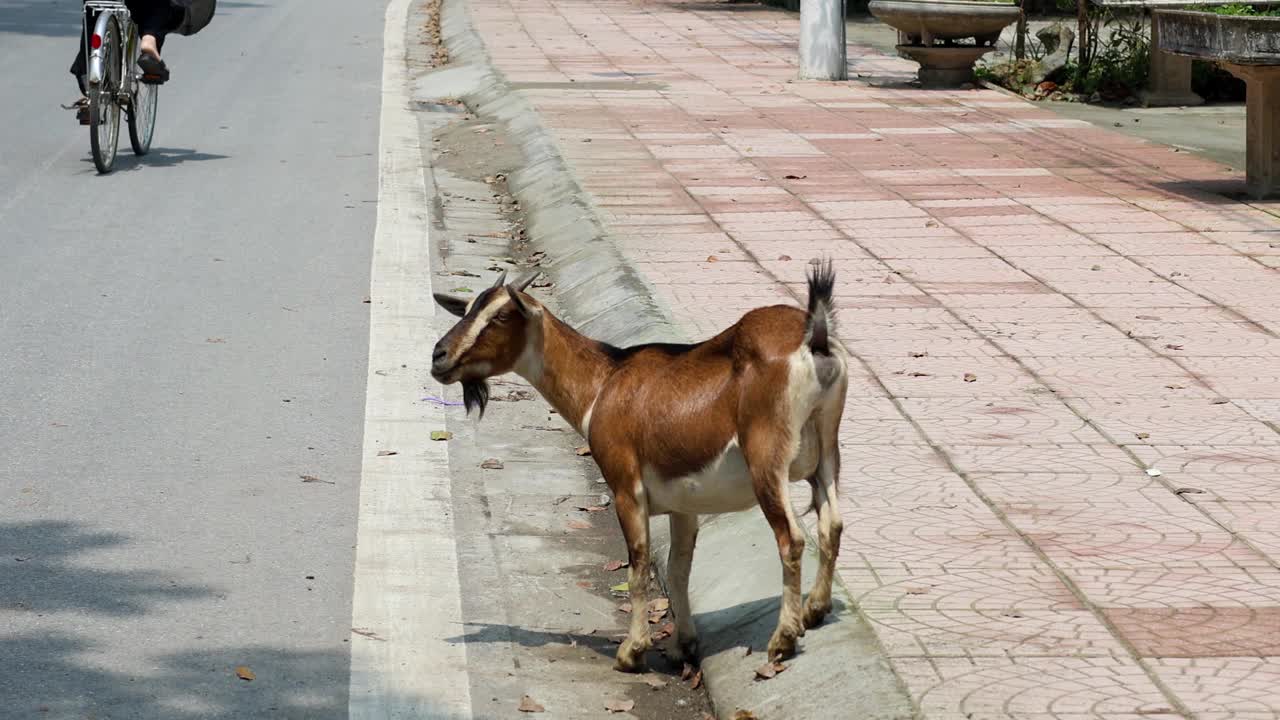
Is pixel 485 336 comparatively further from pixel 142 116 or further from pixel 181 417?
pixel 142 116

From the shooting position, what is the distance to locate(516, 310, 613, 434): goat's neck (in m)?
5.02

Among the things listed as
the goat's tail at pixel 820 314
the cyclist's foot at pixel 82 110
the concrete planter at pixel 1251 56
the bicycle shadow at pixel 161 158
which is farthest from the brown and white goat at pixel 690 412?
the bicycle shadow at pixel 161 158

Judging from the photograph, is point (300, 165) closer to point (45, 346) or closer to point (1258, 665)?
point (45, 346)

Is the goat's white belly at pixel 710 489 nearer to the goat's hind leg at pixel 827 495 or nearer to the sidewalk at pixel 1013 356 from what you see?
the goat's hind leg at pixel 827 495

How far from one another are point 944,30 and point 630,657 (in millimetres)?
14470

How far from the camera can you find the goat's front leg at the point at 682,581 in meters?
5.00

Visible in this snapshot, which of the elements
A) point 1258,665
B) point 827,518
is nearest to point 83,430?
point 827,518

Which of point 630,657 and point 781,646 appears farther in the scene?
point 630,657

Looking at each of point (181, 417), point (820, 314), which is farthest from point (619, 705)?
point (181, 417)

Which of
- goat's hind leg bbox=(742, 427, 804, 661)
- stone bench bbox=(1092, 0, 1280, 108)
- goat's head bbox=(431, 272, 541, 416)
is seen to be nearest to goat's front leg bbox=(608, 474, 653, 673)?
goat's hind leg bbox=(742, 427, 804, 661)

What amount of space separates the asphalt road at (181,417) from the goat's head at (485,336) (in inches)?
35.7

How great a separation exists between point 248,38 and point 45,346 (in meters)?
15.0

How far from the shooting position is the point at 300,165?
45.1ft

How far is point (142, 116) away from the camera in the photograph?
1392 centimetres
